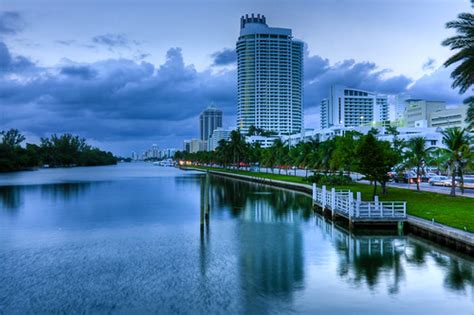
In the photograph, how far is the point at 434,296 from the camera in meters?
18.7

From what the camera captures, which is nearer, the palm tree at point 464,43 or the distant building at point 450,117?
the palm tree at point 464,43

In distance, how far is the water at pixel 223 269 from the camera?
17.9 meters

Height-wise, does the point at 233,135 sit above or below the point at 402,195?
above

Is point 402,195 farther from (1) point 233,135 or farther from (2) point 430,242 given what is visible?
(1) point 233,135

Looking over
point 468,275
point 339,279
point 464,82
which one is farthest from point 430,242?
point 464,82

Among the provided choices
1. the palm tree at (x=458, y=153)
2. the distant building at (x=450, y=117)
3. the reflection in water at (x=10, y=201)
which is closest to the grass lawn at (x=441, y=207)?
the palm tree at (x=458, y=153)

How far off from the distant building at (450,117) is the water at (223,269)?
529 ft

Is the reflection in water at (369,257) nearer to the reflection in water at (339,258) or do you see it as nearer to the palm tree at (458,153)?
the reflection in water at (339,258)

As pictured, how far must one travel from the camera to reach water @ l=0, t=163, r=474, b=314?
17.9 metres

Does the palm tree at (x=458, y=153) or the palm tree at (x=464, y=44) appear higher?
the palm tree at (x=464, y=44)

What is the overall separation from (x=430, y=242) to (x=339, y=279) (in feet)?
30.8

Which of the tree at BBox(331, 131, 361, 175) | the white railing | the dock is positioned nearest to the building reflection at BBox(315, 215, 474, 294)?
the dock

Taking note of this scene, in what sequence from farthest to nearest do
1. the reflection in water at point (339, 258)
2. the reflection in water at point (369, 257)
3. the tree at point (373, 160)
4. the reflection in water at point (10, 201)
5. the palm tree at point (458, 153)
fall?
1. the reflection in water at point (10, 201)
2. the tree at point (373, 160)
3. the palm tree at point (458, 153)
4. the reflection in water at point (369, 257)
5. the reflection in water at point (339, 258)

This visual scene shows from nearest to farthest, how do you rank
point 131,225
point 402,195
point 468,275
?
point 468,275
point 131,225
point 402,195
